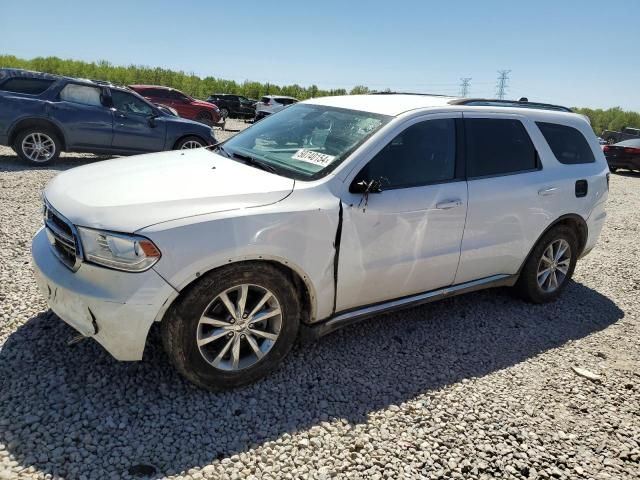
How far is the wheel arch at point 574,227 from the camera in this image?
4.29m

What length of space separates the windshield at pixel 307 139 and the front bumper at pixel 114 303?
3.83 ft

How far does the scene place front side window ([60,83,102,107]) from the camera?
891cm

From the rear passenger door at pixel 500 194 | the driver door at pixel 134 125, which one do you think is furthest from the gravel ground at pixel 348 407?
the driver door at pixel 134 125

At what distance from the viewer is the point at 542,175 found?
4125 mm

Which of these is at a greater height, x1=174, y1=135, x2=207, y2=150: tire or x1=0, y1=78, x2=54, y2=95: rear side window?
x1=0, y1=78, x2=54, y2=95: rear side window

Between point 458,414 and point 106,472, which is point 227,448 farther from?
point 458,414

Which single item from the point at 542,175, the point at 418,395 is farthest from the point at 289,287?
the point at 542,175

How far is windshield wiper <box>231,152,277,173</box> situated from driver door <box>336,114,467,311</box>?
58cm

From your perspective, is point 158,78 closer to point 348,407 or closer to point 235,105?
point 235,105

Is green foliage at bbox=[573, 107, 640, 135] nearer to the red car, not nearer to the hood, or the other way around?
the red car

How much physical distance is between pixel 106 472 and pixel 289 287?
132 cm

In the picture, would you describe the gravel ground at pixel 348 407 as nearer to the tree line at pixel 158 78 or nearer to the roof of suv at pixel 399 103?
Answer: the roof of suv at pixel 399 103

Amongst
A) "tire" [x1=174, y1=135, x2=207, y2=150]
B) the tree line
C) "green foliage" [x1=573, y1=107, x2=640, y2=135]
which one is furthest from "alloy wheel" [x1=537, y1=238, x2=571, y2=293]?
"green foliage" [x1=573, y1=107, x2=640, y2=135]

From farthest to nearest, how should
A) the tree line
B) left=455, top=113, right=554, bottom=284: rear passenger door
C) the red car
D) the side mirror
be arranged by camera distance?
the tree line
the red car
left=455, top=113, right=554, bottom=284: rear passenger door
the side mirror
